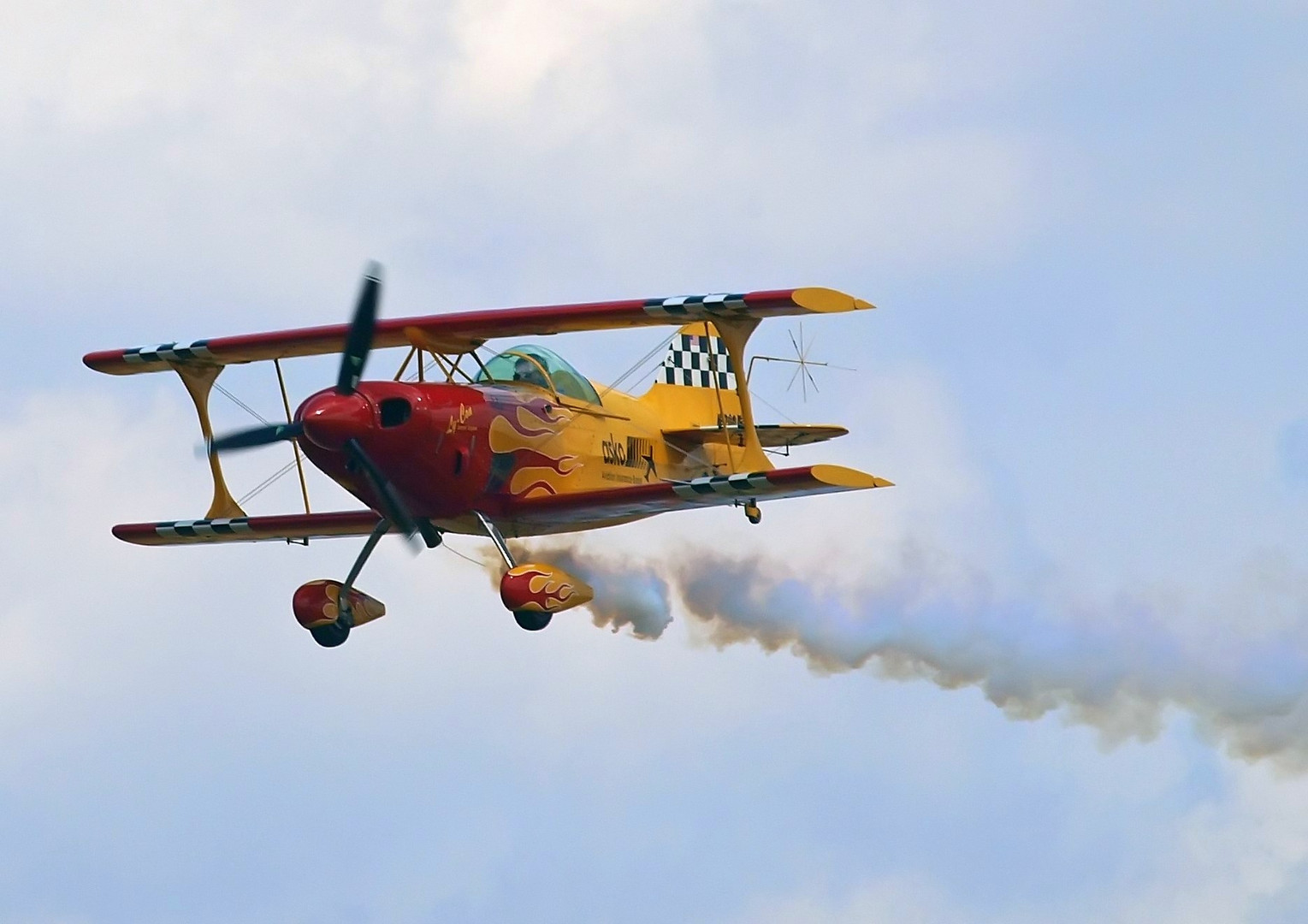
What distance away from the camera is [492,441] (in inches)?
1218

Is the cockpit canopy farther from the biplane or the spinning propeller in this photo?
the spinning propeller

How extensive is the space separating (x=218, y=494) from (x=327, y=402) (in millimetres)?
5481

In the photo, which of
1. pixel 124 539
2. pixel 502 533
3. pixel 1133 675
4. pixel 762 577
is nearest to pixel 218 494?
pixel 124 539

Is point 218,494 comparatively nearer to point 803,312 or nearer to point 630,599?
point 630,599

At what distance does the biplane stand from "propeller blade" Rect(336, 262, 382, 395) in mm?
19

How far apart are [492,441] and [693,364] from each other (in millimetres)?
6059

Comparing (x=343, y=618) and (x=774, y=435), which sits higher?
(x=774, y=435)

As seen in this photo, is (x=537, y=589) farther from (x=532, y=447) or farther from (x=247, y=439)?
(x=247, y=439)

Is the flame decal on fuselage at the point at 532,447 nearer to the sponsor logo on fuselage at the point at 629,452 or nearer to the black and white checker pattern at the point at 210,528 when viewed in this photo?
the sponsor logo on fuselage at the point at 629,452

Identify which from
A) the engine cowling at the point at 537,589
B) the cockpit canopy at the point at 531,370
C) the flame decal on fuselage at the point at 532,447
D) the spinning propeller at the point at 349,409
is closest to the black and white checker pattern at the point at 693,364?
the cockpit canopy at the point at 531,370

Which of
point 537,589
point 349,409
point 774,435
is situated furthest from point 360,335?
point 774,435

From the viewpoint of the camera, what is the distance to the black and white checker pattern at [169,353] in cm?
3375

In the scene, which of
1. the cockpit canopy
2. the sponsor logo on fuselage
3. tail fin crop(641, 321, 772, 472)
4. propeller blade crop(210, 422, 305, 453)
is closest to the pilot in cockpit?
the cockpit canopy

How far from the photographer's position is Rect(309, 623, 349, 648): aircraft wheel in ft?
105
